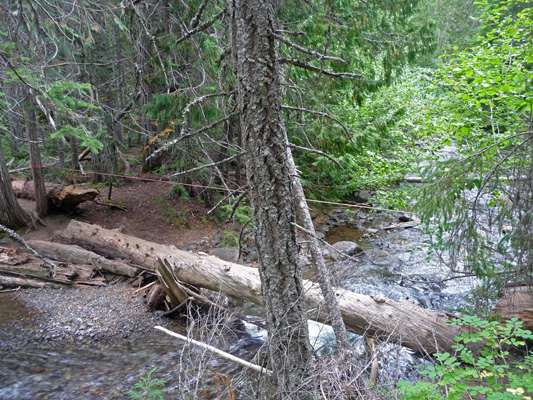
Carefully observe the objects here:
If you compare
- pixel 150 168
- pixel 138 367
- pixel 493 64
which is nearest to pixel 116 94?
pixel 150 168

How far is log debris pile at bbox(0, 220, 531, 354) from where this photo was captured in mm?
4227

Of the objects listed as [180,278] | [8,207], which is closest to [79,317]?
[180,278]

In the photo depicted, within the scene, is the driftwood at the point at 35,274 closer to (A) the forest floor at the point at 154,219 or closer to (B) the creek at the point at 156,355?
(B) the creek at the point at 156,355

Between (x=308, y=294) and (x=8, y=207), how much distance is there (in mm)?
7383

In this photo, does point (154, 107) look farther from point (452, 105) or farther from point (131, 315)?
point (452, 105)

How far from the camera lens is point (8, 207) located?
7949mm

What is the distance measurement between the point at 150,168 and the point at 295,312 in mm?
10810

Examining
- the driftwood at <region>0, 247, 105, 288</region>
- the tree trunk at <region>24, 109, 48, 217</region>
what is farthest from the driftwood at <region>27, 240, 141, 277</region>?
the tree trunk at <region>24, 109, 48, 217</region>

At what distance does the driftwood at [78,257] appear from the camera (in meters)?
6.92

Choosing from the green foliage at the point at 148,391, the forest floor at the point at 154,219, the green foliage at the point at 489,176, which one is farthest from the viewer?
the forest floor at the point at 154,219

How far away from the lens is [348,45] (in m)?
6.56

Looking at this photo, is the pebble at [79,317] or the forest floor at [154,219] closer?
the pebble at [79,317]

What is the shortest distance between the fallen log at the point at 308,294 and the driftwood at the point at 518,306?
2.30 feet

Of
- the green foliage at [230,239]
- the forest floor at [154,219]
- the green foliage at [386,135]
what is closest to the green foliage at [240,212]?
the green foliage at [230,239]
